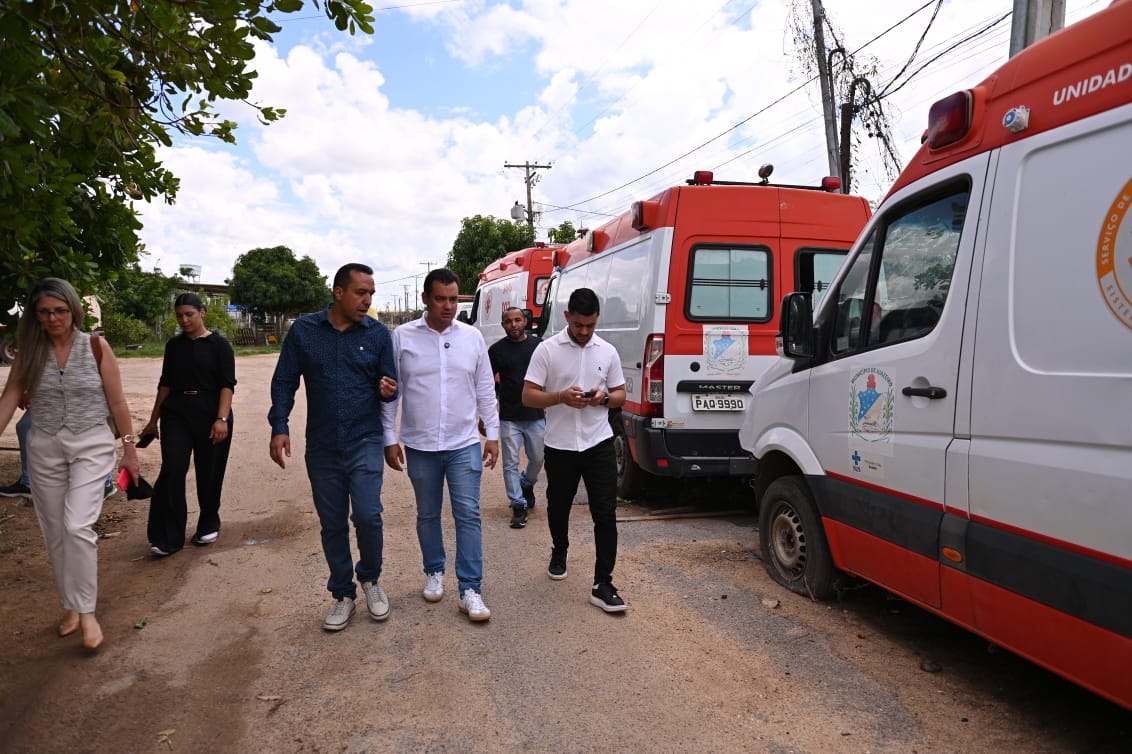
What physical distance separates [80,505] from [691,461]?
4.03 metres

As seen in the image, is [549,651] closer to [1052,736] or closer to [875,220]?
→ [1052,736]

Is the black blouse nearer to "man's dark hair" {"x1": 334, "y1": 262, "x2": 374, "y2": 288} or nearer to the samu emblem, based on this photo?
"man's dark hair" {"x1": 334, "y1": 262, "x2": 374, "y2": 288}

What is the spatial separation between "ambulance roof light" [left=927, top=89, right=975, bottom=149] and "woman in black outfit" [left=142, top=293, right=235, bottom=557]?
4.64 meters

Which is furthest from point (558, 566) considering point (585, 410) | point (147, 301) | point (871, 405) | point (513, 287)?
point (147, 301)

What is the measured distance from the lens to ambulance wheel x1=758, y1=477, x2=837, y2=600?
4164 mm

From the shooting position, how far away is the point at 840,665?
3.55 metres

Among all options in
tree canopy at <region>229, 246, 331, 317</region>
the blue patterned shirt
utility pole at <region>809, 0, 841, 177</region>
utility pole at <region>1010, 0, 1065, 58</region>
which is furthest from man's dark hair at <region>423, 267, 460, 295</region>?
tree canopy at <region>229, 246, 331, 317</region>

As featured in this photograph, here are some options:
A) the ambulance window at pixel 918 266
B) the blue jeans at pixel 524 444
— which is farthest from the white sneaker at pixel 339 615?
the ambulance window at pixel 918 266

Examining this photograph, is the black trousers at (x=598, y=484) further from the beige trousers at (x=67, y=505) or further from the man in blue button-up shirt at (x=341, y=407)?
the beige trousers at (x=67, y=505)

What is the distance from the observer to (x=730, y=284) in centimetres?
605

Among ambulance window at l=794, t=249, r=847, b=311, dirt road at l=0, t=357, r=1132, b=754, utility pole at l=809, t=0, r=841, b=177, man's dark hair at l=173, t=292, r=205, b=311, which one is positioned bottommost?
dirt road at l=0, t=357, r=1132, b=754

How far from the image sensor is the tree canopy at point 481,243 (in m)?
32.2

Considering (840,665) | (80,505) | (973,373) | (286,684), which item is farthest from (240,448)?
(973,373)

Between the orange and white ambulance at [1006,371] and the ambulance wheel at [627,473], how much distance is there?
2831 mm
